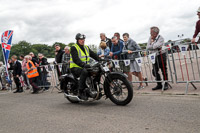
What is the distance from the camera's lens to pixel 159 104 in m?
5.02

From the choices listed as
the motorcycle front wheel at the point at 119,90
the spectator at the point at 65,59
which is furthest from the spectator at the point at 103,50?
the motorcycle front wheel at the point at 119,90

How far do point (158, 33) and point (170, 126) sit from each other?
163 inches

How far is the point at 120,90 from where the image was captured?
5156 millimetres

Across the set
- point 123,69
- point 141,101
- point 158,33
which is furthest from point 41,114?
point 158,33

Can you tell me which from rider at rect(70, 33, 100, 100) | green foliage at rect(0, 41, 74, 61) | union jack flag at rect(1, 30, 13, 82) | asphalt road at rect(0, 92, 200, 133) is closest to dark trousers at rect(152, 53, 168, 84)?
asphalt road at rect(0, 92, 200, 133)

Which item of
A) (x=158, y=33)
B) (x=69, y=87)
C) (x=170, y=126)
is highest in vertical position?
(x=158, y=33)

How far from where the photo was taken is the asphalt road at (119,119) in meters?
3.53

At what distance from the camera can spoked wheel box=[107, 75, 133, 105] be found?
497 centimetres

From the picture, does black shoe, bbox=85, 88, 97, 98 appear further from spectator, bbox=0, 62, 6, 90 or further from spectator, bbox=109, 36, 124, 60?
spectator, bbox=0, 62, 6, 90

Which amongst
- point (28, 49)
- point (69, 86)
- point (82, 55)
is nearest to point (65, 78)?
point (69, 86)

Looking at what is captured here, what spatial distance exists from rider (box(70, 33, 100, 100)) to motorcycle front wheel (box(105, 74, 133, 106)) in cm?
58

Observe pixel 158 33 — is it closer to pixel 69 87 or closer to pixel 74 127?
pixel 69 87

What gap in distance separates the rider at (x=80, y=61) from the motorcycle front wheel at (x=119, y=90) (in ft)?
1.89

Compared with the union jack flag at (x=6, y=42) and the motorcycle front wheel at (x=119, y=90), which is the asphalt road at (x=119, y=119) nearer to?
the motorcycle front wheel at (x=119, y=90)
